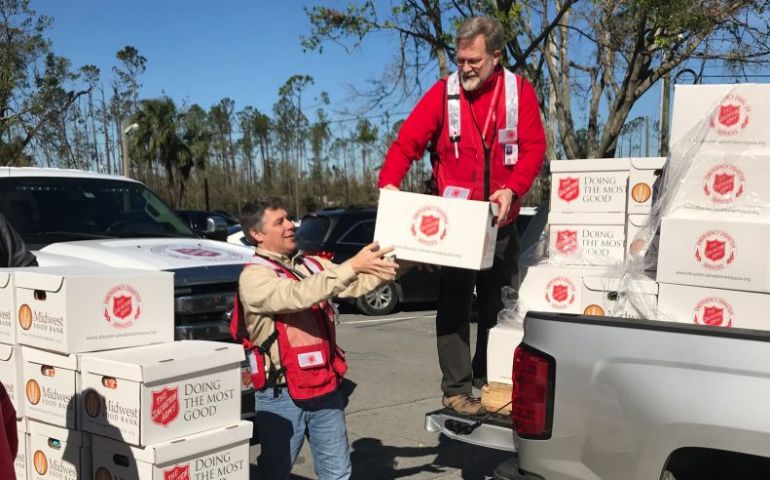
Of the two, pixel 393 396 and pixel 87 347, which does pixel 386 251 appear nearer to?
pixel 87 347

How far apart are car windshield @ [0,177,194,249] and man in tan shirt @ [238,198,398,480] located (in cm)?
321

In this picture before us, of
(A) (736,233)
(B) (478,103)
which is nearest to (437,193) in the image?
(B) (478,103)

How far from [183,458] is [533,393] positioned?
1.43 m

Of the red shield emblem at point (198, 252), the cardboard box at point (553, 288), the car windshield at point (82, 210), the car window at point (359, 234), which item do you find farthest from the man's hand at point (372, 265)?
the car window at point (359, 234)

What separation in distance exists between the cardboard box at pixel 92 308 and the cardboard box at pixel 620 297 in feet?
6.74

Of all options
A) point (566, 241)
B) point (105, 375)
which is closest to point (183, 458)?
point (105, 375)

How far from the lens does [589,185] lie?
450 cm

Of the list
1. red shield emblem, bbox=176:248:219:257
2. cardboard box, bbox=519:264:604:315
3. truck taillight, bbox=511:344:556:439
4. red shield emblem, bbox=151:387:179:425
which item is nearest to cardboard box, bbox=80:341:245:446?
red shield emblem, bbox=151:387:179:425

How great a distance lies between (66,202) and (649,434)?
5.47 m

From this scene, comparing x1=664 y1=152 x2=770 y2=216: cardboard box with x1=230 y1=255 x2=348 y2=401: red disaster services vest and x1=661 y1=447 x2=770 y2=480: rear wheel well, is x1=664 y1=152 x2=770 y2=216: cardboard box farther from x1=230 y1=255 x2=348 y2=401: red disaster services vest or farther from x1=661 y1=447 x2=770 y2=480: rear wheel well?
x1=230 y1=255 x2=348 y2=401: red disaster services vest

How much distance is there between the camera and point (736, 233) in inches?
128

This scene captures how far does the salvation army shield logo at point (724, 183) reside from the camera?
3416 mm

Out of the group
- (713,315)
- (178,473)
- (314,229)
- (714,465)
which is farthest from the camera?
(314,229)

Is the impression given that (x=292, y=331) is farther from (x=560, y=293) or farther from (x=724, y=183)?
(x=724, y=183)
